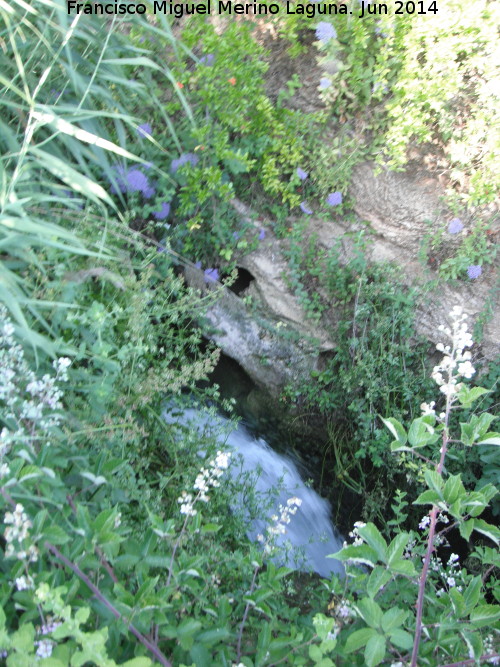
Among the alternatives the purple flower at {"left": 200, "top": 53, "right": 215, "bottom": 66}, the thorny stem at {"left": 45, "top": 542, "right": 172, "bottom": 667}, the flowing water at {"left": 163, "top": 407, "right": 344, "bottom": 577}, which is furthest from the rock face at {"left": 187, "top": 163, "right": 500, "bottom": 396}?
the thorny stem at {"left": 45, "top": 542, "right": 172, "bottom": 667}

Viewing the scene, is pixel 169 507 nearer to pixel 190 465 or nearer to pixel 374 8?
pixel 190 465

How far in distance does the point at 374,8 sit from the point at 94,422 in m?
2.54

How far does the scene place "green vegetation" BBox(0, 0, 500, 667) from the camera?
4.12 feet

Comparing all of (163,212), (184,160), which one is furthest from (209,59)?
(163,212)

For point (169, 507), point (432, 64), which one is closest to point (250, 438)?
point (169, 507)

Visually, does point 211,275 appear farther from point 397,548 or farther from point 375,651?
point 375,651

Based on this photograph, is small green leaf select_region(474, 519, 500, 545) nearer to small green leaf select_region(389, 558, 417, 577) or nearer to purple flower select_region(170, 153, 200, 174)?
small green leaf select_region(389, 558, 417, 577)

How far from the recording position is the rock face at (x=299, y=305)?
10.5 ft

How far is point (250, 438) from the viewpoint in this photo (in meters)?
3.16

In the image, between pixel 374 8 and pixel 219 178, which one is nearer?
pixel 219 178

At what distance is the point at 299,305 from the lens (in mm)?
3227

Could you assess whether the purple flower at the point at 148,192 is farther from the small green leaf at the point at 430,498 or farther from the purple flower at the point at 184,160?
the small green leaf at the point at 430,498

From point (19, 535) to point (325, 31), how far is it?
287 centimetres

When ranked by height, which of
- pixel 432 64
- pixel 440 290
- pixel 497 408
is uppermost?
pixel 432 64
